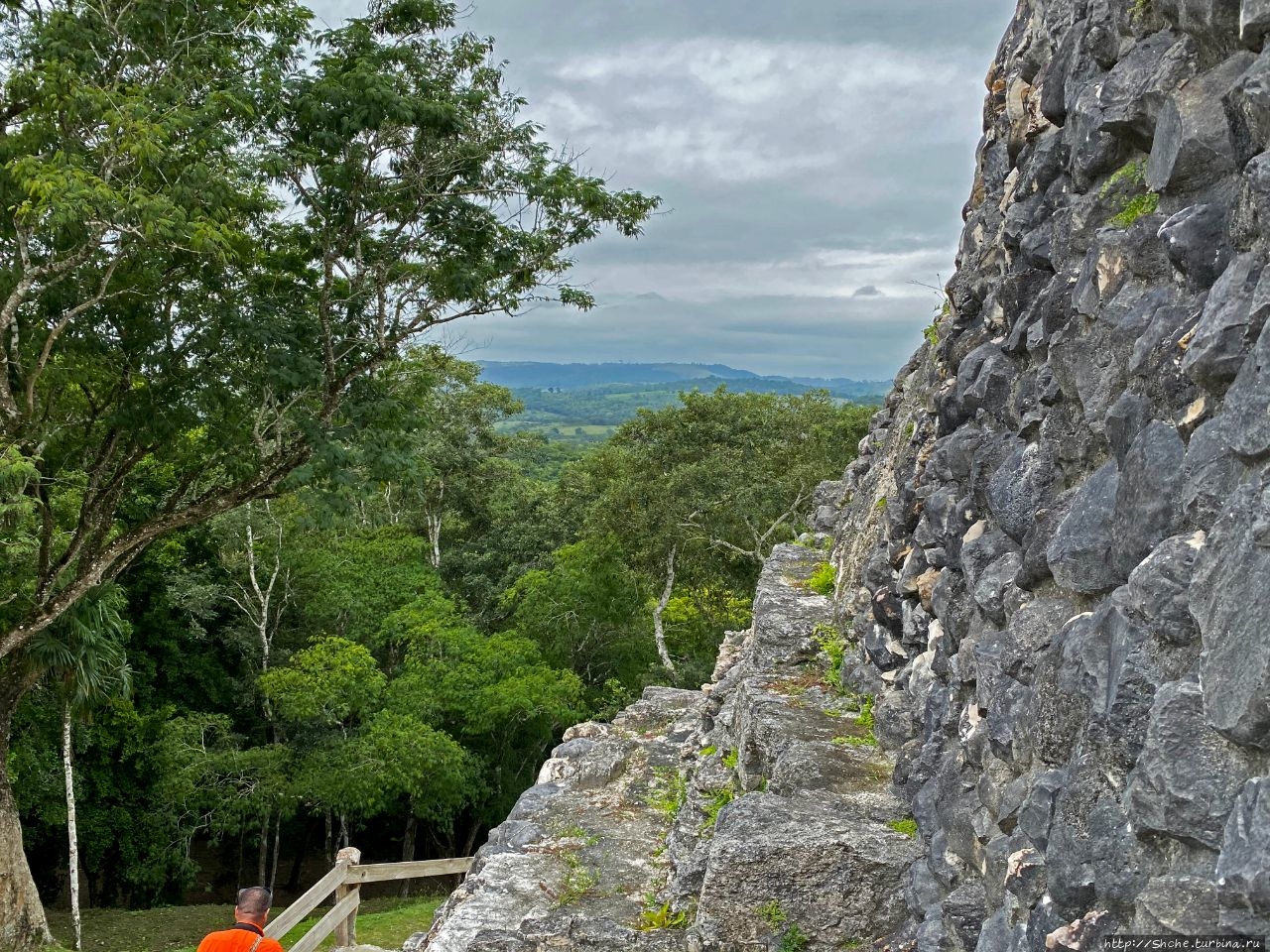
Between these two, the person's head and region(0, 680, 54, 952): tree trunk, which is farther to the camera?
region(0, 680, 54, 952): tree trunk

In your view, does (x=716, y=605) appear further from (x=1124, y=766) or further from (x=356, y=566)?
(x=1124, y=766)

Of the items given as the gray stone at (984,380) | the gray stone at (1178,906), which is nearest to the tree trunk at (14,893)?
the gray stone at (984,380)

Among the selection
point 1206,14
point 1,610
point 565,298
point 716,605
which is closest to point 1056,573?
point 1206,14

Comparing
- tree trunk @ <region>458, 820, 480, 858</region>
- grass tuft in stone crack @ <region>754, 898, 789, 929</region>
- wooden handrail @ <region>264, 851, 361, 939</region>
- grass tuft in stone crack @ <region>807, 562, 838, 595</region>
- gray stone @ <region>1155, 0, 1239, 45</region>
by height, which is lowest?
tree trunk @ <region>458, 820, 480, 858</region>

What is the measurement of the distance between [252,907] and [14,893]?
10.2 meters

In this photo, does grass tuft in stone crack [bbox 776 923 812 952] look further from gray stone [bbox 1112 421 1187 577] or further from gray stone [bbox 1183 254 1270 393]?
gray stone [bbox 1183 254 1270 393]

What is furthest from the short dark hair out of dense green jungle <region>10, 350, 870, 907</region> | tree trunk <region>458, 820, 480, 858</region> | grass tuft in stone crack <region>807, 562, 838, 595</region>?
tree trunk <region>458, 820, 480, 858</region>

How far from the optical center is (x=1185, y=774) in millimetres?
2189

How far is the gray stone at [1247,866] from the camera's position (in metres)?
1.86

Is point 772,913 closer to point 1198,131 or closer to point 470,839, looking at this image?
point 1198,131

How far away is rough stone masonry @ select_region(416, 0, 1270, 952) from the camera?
2232mm

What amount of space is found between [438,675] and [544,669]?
2.57 metres

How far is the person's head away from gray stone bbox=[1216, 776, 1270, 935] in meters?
4.76

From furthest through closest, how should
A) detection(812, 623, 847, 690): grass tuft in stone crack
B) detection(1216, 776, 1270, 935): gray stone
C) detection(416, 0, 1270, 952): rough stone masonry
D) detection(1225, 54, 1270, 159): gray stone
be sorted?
detection(812, 623, 847, 690): grass tuft in stone crack < detection(1225, 54, 1270, 159): gray stone < detection(416, 0, 1270, 952): rough stone masonry < detection(1216, 776, 1270, 935): gray stone
